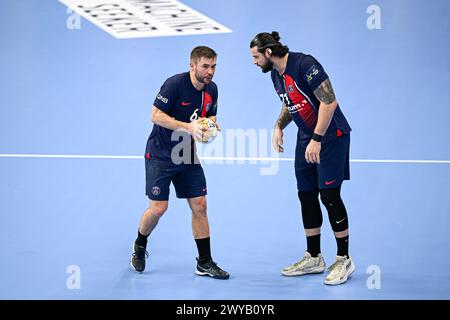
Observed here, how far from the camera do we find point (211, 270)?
7.68 metres

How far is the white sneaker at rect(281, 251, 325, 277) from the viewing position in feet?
25.5

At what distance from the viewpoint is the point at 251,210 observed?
31.0 feet

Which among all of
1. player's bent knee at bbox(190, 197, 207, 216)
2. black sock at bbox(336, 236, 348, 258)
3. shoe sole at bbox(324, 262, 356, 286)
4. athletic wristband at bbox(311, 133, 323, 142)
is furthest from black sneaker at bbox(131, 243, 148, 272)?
athletic wristband at bbox(311, 133, 323, 142)

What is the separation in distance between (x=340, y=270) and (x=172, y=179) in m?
1.77

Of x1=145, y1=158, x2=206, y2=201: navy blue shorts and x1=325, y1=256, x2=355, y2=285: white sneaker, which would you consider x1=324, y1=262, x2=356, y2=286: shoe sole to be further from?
x1=145, y1=158, x2=206, y2=201: navy blue shorts

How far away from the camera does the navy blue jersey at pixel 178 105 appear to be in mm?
7547

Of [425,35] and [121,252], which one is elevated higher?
[425,35]

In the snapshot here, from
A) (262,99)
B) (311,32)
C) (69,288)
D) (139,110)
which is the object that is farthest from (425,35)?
(69,288)

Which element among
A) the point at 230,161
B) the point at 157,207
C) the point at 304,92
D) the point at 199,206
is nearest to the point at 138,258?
the point at 157,207

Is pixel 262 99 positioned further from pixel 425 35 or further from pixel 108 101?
pixel 425 35

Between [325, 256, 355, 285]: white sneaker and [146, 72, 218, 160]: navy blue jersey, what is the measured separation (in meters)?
1.72

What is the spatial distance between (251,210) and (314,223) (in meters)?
1.65

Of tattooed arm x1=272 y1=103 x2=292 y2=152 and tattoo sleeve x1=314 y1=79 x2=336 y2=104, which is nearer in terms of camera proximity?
tattoo sleeve x1=314 y1=79 x2=336 y2=104

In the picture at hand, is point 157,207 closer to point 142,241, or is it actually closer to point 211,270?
point 142,241
